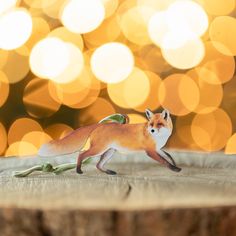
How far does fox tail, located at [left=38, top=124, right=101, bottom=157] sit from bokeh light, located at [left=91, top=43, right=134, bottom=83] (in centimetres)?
80

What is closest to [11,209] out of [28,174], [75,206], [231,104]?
[75,206]

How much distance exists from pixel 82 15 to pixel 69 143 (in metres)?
0.84

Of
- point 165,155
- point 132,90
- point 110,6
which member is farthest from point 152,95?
point 165,155

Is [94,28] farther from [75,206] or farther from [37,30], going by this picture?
[75,206]

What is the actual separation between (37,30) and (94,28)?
0.16 m

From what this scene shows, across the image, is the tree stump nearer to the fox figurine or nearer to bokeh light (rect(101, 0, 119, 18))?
the fox figurine

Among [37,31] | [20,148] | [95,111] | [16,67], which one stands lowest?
[20,148]

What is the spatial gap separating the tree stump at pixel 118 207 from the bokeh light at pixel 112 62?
88 centimetres

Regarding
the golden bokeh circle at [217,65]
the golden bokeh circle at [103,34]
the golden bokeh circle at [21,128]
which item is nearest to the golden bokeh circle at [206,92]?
the golden bokeh circle at [217,65]

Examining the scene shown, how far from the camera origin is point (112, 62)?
158 cm

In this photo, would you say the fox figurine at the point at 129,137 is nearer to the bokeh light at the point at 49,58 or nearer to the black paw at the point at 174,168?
the black paw at the point at 174,168

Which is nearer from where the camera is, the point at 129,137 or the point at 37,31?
the point at 129,137

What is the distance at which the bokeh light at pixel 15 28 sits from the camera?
61.3 inches

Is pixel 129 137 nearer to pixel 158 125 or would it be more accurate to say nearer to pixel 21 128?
pixel 158 125
